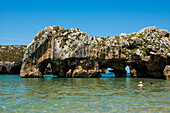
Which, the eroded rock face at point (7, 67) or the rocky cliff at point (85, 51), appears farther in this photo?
the eroded rock face at point (7, 67)

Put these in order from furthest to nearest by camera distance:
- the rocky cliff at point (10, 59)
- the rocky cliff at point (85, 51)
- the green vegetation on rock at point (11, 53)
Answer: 1. the green vegetation on rock at point (11, 53)
2. the rocky cliff at point (10, 59)
3. the rocky cliff at point (85, 51)

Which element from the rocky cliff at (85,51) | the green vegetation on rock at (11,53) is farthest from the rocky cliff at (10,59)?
the rocky cliff at (85,51)

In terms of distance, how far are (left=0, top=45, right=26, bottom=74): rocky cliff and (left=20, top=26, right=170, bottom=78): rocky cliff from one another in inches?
1818

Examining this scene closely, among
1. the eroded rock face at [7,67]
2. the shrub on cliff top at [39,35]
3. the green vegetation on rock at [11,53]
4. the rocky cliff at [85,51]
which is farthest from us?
the green vegetation on rock at [11,53]

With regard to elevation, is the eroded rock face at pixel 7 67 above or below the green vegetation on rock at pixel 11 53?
below

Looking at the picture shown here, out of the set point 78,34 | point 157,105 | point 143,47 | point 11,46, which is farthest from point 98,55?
point 11,46

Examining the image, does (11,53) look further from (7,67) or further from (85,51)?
(85,51)

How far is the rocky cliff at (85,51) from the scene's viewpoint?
2031 inches

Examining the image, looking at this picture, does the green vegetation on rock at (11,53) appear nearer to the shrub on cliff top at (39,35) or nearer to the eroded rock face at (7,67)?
the eroded rock face at (7,67)

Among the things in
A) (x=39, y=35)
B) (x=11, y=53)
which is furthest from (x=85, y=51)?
(x=11, y=53)

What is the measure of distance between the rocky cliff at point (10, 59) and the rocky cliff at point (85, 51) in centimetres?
4617

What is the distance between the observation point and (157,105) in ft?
44.9

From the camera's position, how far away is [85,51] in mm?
52750

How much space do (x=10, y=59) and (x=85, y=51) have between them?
65.8 metres
